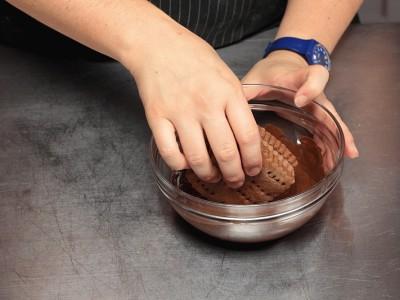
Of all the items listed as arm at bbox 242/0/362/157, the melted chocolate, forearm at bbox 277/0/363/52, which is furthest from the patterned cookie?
forearm at bbox 277/0/363/52

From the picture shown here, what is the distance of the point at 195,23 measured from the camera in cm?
102

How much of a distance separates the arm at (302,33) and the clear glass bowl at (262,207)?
0.13ft

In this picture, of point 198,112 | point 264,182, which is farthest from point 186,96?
point 264,182

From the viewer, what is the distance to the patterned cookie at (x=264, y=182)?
69 centimetres

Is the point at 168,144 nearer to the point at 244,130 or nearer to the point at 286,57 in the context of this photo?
the point at 244,130

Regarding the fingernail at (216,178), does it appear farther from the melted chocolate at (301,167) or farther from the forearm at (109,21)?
the forearm at (109,21)

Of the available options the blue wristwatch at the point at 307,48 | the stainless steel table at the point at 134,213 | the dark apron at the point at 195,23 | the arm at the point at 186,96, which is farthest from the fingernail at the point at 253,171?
the dark apron at the point at 195,23

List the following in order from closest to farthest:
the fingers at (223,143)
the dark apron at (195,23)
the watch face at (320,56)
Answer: the fingers at (223,143), the watch face at (320,56), the dark apron at (195,23)

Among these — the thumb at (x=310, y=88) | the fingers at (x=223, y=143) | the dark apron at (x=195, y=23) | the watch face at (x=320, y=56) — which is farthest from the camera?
the dark apron at (x=195, y=23)

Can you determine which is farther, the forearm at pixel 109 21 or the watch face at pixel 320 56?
the watch face at pixel 320 56

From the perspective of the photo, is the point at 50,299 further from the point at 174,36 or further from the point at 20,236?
the point at 174,36

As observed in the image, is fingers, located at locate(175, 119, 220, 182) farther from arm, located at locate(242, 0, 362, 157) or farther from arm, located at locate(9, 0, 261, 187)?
arm, located at locate(242, 0, 362, 157)

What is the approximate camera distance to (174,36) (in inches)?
27.6

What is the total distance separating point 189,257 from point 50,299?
167 mm
